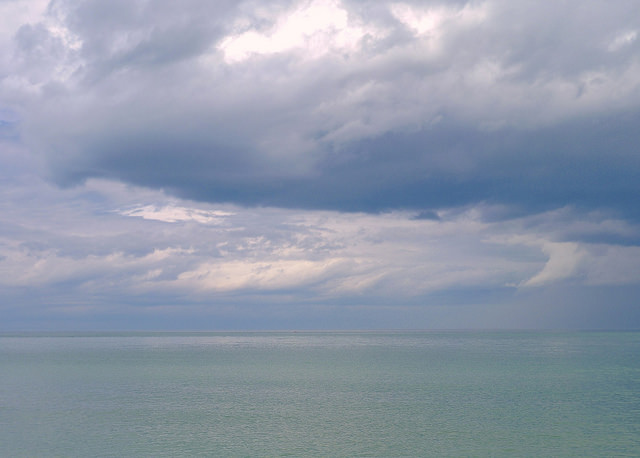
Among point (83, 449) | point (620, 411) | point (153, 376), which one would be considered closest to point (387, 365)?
point (153, 376)

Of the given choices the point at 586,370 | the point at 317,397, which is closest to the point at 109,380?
the point at 317,397

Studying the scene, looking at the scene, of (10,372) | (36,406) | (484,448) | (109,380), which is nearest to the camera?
(484,448)

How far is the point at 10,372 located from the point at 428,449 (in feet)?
247

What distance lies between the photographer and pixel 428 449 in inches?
1436

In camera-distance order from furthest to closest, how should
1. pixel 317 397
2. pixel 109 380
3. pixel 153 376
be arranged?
pixel 153 376, pixel 109 380, pixel 317 397

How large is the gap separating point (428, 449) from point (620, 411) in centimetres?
2271

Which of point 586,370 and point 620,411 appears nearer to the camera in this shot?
point 620,411

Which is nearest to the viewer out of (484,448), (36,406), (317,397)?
(484,448)

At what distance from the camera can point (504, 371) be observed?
280ft

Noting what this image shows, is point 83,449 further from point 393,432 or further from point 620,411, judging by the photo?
point 620,411

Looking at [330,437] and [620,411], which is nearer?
[330,437]

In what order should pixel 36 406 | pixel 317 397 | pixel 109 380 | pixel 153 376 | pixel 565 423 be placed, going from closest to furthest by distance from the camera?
pixel 565 423 → pixel 36 406 → pixel 317 397 → pixel 109 380 → pixel 153 376

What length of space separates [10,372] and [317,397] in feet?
182

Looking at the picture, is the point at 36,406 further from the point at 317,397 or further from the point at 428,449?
the point at 428,449
